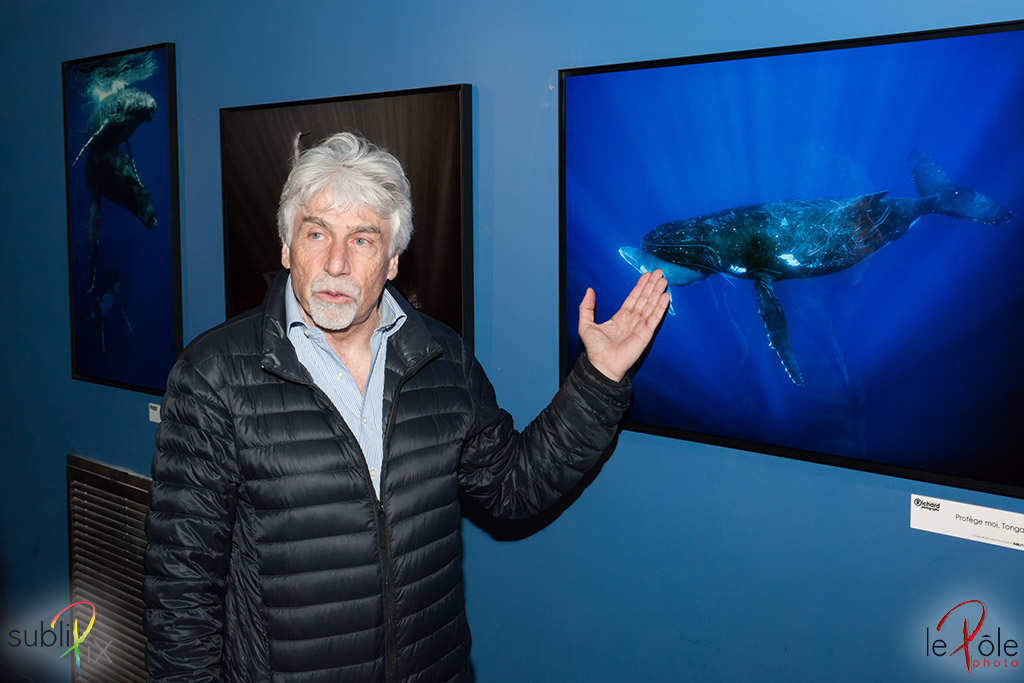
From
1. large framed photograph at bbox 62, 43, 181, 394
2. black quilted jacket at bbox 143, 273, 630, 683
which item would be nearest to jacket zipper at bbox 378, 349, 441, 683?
black quilted jacket at bbox 143, 273, 630, 683

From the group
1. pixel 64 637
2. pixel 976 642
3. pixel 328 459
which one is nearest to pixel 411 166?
pixel 328 459

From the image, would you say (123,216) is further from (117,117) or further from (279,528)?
(279,528)

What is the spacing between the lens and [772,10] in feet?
5.09

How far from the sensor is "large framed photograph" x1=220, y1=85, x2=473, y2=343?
6.53 feet

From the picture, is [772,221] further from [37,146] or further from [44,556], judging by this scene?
[44,556]

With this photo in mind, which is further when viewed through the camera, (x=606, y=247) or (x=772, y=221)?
(x=606, y=247)

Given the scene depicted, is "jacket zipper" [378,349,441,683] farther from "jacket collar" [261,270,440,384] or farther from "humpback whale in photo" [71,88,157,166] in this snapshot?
"humpback whale in photo" [71,88,157,166]

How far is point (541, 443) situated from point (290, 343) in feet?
1.86

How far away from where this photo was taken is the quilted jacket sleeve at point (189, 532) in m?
1.49

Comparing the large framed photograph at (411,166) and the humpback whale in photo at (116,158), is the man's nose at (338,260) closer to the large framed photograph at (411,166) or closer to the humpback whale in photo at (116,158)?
the large framed photograph at (411,166)

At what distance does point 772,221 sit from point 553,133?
545 mm

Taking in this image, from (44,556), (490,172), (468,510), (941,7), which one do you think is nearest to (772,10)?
(941,7)

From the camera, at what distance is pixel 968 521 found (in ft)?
4.74

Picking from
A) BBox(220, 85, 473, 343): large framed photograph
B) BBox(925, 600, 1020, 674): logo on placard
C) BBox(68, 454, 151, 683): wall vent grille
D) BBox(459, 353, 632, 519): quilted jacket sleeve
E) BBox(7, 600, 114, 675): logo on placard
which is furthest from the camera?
BBox(7, 600, 114, 675): logo on placard
